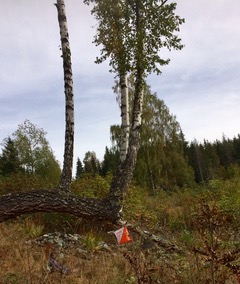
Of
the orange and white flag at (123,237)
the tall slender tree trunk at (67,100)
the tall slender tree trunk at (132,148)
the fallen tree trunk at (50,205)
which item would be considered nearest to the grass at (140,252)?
the orange and white flag at (123,237)

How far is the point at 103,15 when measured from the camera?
8.88m

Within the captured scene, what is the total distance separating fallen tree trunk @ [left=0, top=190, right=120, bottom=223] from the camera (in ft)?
19.0

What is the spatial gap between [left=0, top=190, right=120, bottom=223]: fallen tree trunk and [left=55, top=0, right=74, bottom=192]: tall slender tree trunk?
1.88 ft

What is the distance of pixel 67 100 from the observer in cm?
759

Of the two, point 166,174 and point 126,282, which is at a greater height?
point 166,174

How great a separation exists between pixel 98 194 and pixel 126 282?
5.51 metres

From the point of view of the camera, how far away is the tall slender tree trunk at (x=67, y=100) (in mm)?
7051

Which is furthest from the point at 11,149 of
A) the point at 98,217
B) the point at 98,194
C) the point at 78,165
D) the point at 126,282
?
the point at 78,165

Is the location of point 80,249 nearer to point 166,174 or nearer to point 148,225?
point 148,225

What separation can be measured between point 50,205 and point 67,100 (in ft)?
8.61

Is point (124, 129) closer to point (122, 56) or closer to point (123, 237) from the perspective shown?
point (122, 56)

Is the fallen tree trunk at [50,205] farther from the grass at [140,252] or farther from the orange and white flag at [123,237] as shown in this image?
the orange and white flag at [123,237]

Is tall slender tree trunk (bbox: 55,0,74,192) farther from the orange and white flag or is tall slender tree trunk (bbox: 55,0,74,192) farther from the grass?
the orange and white flag

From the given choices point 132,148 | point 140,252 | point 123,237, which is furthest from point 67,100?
point 140,252
